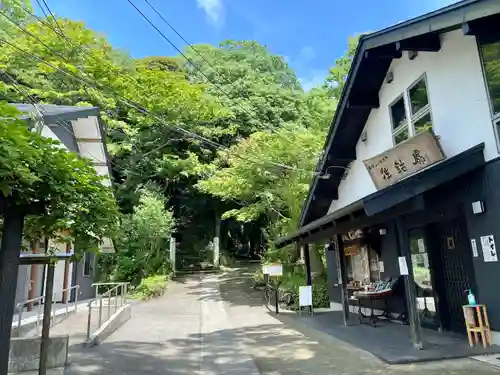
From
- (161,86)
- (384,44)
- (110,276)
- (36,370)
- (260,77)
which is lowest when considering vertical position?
(36,370)

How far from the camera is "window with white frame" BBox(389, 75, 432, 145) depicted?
729 cm

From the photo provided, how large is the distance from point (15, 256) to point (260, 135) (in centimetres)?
1357

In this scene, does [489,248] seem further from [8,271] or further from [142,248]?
[142,248]

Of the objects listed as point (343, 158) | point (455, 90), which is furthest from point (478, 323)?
point (343, 158)

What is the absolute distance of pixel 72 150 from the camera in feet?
44.0

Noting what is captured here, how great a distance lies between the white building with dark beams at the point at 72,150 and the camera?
10203mm

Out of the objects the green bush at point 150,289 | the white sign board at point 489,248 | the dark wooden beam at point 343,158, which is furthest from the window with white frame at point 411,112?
the green bush at point 150,289

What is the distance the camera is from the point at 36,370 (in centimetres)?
585

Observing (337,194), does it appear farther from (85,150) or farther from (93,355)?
(85,150)

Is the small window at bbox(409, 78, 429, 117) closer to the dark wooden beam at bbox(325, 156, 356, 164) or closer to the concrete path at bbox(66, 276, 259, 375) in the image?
the dark wooden beam at bbox(325, 156, 356, 164)

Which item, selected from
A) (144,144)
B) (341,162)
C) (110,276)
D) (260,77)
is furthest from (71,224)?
(260,77)

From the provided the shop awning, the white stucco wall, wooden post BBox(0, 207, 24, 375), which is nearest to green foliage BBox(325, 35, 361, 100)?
the white stucco wall

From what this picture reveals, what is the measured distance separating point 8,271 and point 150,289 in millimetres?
13639

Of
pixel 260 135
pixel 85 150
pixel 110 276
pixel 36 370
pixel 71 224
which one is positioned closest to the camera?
pixel 71 224
